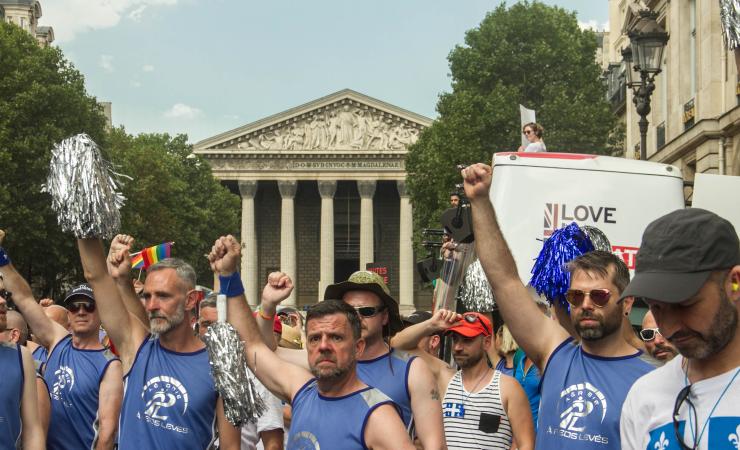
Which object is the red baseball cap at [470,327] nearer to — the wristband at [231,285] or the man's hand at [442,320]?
the man's hand at [442,320]

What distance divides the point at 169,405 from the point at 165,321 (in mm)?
401

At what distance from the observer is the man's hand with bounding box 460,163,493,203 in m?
4.32

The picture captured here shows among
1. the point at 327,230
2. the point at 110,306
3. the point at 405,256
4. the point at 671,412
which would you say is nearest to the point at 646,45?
the point at 110,306

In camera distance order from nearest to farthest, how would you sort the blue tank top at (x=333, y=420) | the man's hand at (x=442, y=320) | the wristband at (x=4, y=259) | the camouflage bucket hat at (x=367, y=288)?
the blue tank top at (x=333, y=420), the camouflage bucket hat at (x=367, y=288), the man's hand at (x=442, y=320), the wristband at (x=4, y=259)

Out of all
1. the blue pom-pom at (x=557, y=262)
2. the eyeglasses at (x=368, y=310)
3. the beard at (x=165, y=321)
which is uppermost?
the blue pom-pom at (x=557, y=262)

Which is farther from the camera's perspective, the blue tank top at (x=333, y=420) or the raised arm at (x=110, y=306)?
the raised arm at (x=110, y=306)

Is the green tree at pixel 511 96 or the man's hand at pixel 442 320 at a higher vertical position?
the green tree at pixel 511 96

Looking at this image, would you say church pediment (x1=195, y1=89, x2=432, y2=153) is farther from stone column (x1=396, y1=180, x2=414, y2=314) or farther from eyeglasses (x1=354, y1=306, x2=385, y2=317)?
eyeglasses (x1=354, y1=306, x2=385, y2=317)

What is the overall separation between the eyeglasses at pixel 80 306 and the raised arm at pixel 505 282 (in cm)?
312

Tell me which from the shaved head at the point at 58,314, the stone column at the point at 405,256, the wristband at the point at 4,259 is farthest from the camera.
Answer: the stone column at the point at 405,256

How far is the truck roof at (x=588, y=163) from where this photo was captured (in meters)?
11.2

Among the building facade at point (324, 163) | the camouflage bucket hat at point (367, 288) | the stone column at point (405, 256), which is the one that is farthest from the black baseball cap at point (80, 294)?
the stone column at point (405, 256)

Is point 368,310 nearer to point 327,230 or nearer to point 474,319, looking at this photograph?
point 474,319

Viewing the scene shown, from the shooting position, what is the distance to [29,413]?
5328 millimetres
